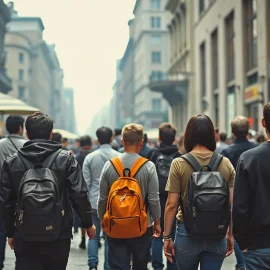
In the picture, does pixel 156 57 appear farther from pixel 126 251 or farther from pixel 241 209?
pixel 241 209

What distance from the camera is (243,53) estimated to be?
1060 inches

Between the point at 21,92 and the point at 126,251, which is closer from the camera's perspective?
the point at 126,251

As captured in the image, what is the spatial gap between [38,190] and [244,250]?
1.55 m

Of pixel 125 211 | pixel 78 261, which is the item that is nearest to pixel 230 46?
pixel 78 261

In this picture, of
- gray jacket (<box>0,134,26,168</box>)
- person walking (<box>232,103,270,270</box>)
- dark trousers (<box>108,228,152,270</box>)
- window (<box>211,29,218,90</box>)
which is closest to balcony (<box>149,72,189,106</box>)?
window (<box>211,29,218,90</box>)

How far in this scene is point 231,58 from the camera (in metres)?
30.4

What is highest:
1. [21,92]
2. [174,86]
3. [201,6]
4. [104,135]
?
[201,6]

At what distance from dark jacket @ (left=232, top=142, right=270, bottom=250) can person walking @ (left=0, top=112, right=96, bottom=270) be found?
1.36m

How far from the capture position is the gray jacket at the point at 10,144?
698 cm

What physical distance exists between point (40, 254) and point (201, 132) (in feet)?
5.16

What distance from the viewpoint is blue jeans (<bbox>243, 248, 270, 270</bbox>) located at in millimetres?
3781

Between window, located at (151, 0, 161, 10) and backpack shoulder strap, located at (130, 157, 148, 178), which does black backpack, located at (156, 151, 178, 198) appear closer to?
backpack shoulder strap, located at (130, 157, 148, 178)

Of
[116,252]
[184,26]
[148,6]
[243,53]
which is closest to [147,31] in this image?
[148,6]

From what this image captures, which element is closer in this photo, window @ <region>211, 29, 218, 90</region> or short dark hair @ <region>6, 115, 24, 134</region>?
short dark hair @ <region>6, 115, 24, 134</region>
